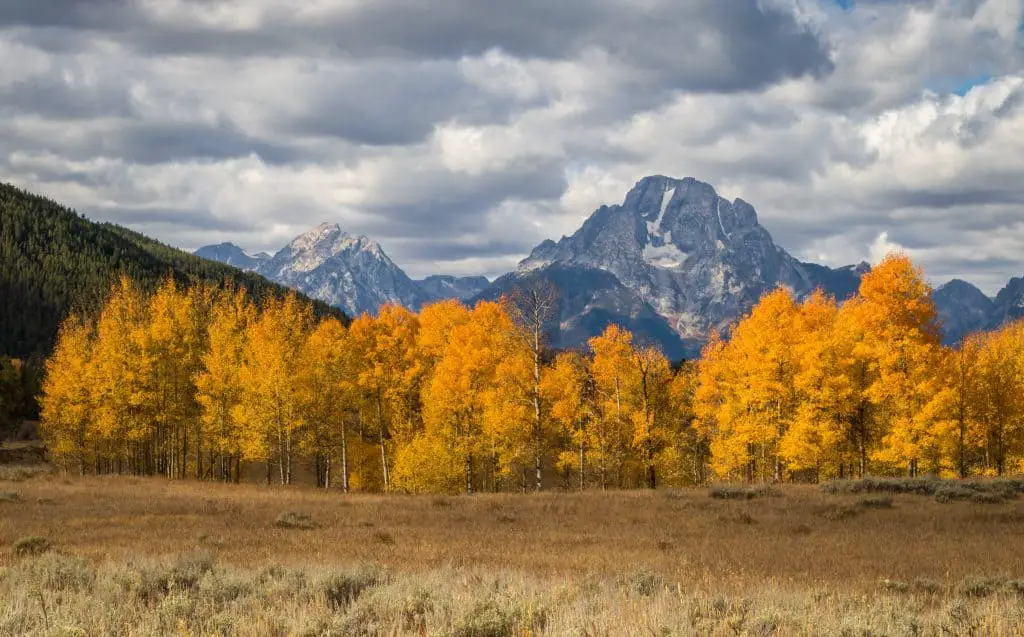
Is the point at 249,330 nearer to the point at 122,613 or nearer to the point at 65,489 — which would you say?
the point at 65,489

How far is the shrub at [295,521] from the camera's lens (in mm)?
23594

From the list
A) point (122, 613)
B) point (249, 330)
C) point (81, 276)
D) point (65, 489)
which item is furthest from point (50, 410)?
point (81, 276)

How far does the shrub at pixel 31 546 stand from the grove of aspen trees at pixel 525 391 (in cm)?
2639

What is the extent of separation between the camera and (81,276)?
196 meters

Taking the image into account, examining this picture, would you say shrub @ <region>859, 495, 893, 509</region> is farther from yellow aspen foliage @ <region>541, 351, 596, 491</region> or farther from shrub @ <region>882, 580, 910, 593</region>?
yellow aspen foliage @ <region>541, 351, 596, 491</region>

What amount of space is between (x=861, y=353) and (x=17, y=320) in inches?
7258

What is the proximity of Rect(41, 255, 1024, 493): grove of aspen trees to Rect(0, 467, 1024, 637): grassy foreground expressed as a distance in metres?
9.49

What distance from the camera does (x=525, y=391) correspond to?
43.8 m

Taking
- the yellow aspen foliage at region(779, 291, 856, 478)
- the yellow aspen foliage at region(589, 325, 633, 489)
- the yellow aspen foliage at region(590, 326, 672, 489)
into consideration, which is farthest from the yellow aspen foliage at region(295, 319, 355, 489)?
the yellow aspen foliage at region(779, 291, 856, 478)

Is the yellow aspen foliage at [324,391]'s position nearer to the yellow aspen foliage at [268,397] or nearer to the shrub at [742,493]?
the yellow aspen foliage at [268,397]

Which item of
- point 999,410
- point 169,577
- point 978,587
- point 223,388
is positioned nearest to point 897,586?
point 978,587

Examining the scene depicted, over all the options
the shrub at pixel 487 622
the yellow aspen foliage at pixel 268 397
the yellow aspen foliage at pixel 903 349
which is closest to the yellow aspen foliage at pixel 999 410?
the yellow aspen foliage at pixel 903 349

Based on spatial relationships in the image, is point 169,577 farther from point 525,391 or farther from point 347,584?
point 525,391

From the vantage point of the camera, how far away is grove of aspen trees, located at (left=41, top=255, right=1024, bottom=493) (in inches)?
1526
